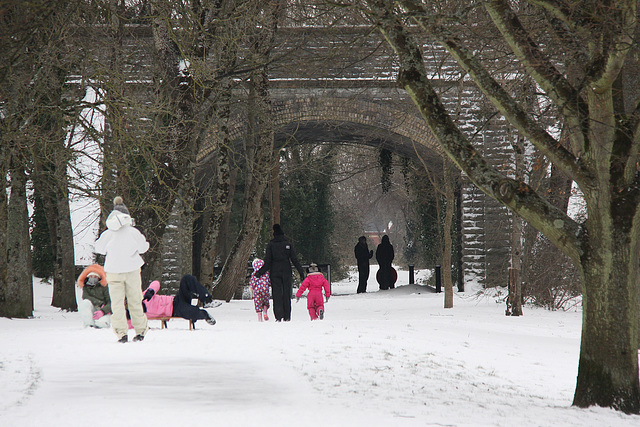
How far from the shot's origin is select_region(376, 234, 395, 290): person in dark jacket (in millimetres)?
23250

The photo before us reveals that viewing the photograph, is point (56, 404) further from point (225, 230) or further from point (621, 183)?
point (225, 230)

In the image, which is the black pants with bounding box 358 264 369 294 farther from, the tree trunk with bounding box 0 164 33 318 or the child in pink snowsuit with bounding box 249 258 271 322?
the tree trunk with bounding box 0 164 33 318

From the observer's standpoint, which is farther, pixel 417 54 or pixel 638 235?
pixel 417 54

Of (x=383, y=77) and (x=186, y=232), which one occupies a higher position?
(x=383, y=77)

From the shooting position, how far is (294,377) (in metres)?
6.33

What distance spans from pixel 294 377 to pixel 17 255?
766 cm

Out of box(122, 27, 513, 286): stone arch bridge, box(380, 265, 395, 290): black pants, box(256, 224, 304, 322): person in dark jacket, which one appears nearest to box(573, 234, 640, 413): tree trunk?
box(256, 224, 304, 322): person in dark jacket

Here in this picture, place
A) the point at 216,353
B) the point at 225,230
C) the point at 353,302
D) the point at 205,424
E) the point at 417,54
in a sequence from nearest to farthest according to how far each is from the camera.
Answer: the point at 205,424 → the point at 417,54 → the point at 216,353 → the point at 353,302 → the point at 225,230

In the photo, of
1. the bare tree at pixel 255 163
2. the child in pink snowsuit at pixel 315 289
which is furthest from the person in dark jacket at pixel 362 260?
the child in pink snowsuit at pixel 315 289

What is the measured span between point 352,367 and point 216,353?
142 centimetres

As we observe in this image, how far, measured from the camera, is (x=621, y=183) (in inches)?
239

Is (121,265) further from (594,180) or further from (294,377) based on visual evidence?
(594,180)

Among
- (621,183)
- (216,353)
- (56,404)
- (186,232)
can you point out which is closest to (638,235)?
(621,183)

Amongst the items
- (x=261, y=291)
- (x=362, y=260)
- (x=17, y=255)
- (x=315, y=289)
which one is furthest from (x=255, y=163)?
(x=362, y=260)
